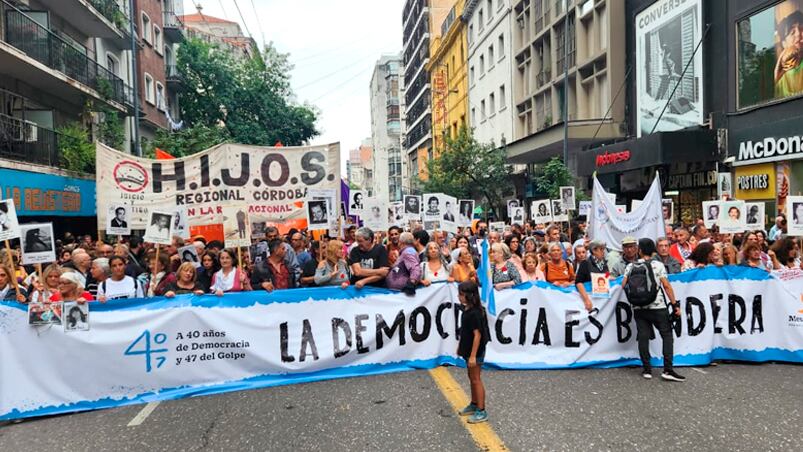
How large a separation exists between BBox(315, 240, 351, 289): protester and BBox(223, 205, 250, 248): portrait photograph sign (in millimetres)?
2282

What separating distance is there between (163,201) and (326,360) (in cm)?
533

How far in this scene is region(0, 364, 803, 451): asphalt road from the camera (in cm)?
496

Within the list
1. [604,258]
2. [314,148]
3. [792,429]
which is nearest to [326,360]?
[604,258]

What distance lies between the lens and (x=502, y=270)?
7969 millimetres

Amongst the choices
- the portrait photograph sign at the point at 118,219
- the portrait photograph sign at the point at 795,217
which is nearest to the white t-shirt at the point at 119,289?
the portrait photograph sign at the point at 118,219

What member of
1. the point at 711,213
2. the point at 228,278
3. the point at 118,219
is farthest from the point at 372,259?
the point at 711,213

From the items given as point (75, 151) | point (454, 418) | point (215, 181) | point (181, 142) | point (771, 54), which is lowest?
point (454, 418)

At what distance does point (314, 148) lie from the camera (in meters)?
11.6

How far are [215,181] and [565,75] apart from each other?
15798 mm

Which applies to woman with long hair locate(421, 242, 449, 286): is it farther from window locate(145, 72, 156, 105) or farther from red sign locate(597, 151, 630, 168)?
window locate(145, 72, 156, 105)

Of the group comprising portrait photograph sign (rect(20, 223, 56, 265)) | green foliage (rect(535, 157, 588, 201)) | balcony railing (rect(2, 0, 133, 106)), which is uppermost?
balcony railing (rect(2, 0, 133, 106))

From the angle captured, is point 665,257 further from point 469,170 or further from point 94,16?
point 469,170

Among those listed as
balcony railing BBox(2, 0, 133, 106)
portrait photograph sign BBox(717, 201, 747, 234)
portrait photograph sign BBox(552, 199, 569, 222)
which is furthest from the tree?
portrait photograph sign BBox(717, 201, 747, 234)

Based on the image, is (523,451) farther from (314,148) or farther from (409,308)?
(314,148)
